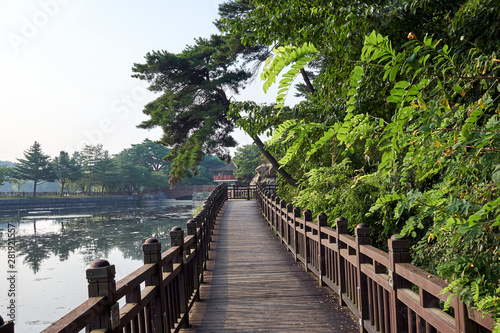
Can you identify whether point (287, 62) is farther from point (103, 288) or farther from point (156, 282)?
point (156, 282)

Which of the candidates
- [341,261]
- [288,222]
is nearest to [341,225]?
[341,261]

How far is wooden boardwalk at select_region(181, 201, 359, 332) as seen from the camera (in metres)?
4.83

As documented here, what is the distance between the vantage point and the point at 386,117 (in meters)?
5.97

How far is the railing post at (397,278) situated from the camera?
3.28 m

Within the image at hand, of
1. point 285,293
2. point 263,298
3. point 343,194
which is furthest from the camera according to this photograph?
point 343,194

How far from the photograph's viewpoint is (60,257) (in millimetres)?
20422

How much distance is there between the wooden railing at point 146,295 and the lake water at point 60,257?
22.7 feet

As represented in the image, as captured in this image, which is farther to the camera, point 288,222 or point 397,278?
point 288,222

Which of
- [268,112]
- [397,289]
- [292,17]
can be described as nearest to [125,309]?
[397,289]

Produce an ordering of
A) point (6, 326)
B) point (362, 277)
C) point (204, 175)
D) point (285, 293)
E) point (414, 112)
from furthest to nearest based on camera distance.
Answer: point (204, 175)
point (285, 293)
point (362, 277)
point (414, 112)
point (6, 326)

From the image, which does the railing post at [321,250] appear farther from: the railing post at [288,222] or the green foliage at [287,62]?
the green foliage at [287,62]

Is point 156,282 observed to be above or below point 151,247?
below

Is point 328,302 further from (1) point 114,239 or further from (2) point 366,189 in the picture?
(1) point 114,239

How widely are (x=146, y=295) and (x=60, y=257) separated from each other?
19.7m
